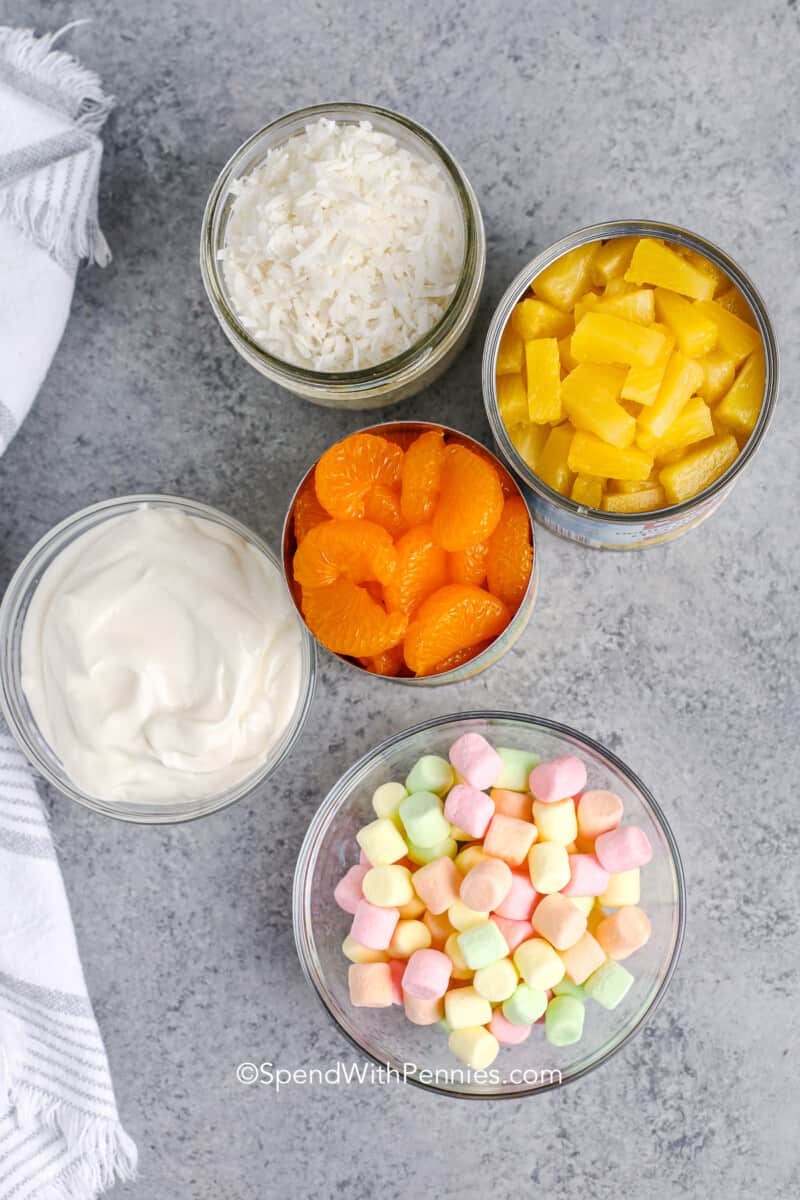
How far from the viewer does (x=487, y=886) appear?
117 cm

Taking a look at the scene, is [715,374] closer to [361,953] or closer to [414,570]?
[414,570]

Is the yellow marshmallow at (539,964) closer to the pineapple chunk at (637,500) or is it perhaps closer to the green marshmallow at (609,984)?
the green marshmallow at (609,984)

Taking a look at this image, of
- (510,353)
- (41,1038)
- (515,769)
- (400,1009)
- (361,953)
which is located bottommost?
(41,1038)

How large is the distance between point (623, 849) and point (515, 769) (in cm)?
17

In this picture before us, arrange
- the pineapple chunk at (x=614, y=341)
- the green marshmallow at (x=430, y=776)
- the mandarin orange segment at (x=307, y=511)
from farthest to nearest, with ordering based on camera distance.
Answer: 1. the green marshmallow at (x=430, y=776)
2. the mandarin orange segment at (x=307, y=511)
3. the pineapple chunk at (x=614, y=341)

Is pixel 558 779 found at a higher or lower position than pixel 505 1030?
higher

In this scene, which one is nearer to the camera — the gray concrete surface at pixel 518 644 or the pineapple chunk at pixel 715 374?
the pineapple chunk at pixel 715 374

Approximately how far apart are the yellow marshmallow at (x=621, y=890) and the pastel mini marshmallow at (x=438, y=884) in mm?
196

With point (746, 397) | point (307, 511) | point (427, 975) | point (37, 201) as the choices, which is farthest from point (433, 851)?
point (37, 201)

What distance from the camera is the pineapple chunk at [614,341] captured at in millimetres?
1046

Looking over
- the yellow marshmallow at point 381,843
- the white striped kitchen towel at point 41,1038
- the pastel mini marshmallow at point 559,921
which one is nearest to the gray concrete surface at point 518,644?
the white striped kitchen towel at point 41,1038

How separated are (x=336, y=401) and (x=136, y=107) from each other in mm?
577

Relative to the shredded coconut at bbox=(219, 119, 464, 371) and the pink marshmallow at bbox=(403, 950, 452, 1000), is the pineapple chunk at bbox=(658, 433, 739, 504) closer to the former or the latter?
the shredded coconut at bbox=(219, 119, 464, 371)

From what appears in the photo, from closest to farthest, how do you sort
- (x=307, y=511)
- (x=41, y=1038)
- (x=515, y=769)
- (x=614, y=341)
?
(x=614, y=341)
(x=307, y=511)
(x=515, y=769)
(x=41, y=1038)
